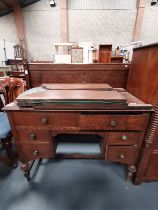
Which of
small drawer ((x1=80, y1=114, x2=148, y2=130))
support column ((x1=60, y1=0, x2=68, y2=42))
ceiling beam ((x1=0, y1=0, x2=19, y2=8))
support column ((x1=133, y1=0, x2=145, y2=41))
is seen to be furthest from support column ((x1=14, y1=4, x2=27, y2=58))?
small drawer ((x1=80, y1=114, x2=148, y2=130))

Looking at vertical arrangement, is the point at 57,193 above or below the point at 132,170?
below

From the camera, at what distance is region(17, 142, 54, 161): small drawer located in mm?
1016

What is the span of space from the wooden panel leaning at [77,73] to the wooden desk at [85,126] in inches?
14.4

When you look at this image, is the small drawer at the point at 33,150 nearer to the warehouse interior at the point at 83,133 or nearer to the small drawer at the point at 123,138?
the warehouse interior at the point at 83,133

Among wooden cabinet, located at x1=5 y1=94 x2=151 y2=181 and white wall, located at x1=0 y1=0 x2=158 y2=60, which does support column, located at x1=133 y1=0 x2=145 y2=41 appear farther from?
wooden cabinet, located at x1=5 y1=94 x2=151 y2=181

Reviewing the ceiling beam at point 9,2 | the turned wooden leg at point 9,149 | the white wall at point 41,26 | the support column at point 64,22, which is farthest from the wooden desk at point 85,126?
the ceiling beam at point 9,2

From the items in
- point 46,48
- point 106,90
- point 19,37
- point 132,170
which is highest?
point 19,37

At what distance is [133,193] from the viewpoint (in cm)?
110

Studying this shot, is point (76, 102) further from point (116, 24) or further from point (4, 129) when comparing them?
point (116, 24)

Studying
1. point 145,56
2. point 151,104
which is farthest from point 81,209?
point 145,56

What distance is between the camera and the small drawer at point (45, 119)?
→ 2.90 ft

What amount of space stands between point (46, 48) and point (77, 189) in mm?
5722

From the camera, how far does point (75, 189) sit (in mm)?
1143

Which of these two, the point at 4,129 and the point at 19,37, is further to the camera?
the point at 19,37
